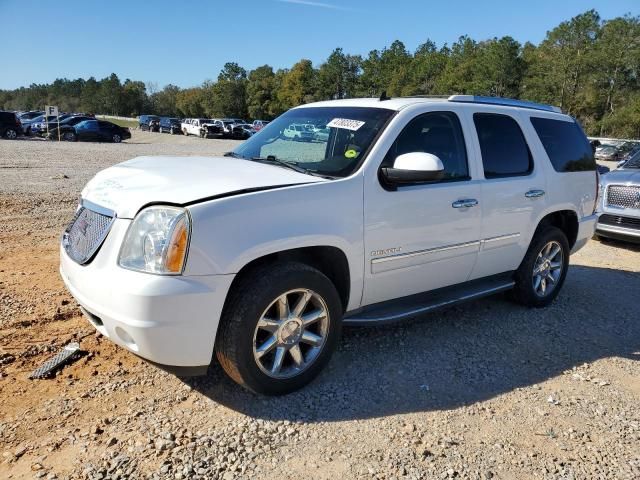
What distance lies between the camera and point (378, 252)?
3.53 meters

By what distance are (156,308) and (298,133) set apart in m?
2.08

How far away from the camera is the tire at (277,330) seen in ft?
9.73

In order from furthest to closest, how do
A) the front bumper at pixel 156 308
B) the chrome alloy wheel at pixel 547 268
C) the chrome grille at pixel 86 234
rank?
the chrome alloy wheel at pixel 547 268, the chrome grille at pixel 86 234, the front bumper at pixel 156 308

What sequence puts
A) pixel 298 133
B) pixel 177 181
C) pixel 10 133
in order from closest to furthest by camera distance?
pixel 177 181 → pixel 298 133 → pixel 10 133

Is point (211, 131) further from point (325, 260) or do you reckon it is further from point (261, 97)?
point (261, 97)

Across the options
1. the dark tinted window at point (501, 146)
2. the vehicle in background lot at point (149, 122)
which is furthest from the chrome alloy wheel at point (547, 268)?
the vehicle in background lot at point (149, 122)

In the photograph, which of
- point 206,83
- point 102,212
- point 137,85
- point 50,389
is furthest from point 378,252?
point 137,85

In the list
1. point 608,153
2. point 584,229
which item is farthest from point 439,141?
point 608,153

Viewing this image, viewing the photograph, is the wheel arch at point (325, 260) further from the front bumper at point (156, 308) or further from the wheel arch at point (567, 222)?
the wheel arch at point (567, 222)

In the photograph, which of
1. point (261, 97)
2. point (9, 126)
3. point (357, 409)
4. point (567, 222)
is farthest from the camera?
point (261, 97)

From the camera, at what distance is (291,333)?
325 cm

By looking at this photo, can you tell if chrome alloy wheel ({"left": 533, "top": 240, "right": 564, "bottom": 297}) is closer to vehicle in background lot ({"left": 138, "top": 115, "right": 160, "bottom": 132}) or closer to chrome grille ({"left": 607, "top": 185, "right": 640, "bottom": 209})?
chrome grille ({"left": 607, "top": 185, "right": 640, "bottom": 209})

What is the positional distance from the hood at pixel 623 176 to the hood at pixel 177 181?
7.33m

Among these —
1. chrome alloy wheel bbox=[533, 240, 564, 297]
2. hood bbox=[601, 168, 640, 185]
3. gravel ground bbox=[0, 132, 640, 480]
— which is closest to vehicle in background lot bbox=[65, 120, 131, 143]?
gravel ground bbox=[0, 132, 640, 480]
